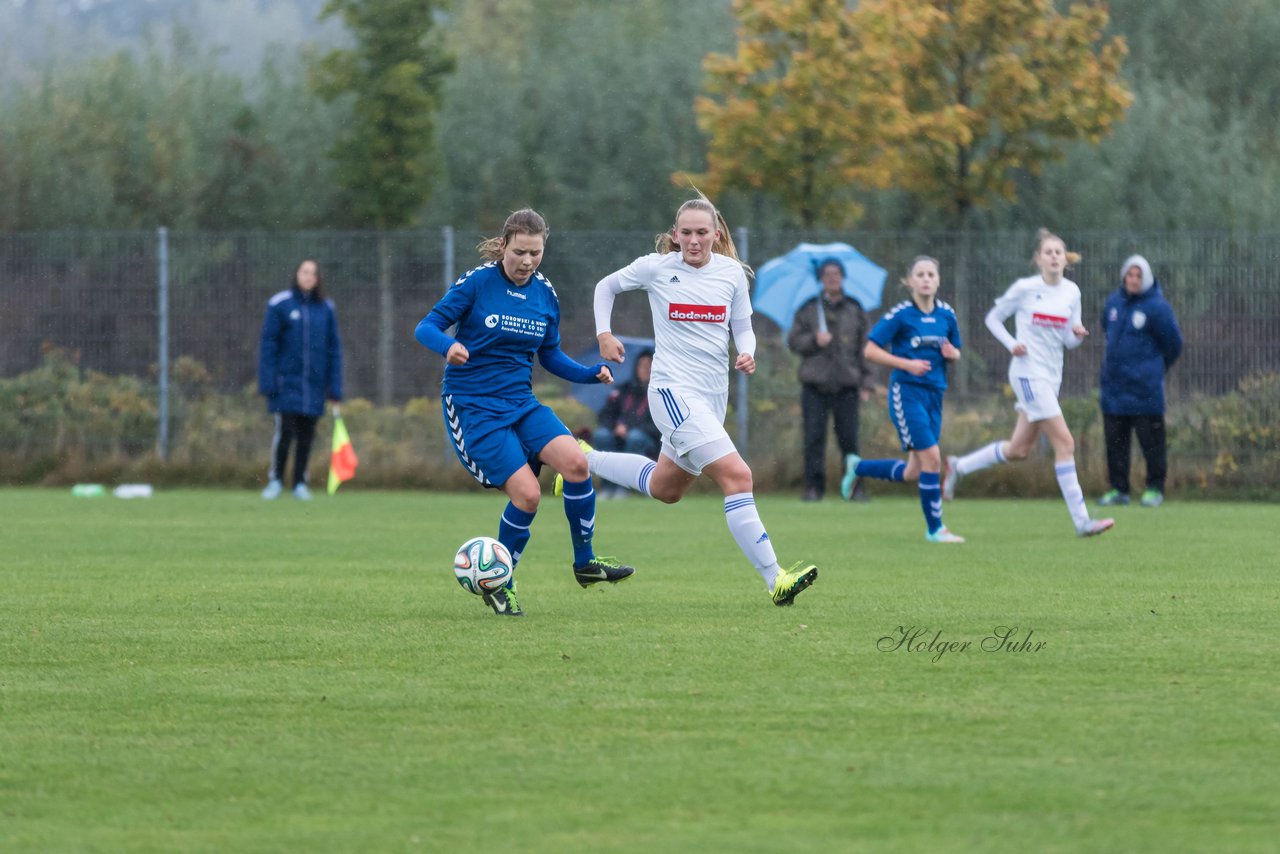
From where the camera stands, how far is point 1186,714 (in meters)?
5.79

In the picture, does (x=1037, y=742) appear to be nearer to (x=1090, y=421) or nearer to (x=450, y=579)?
(x=450, y=579)

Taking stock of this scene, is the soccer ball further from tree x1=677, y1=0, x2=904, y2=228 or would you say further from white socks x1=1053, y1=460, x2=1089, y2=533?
tree x1=677, y1=0, x2=904, y2=228

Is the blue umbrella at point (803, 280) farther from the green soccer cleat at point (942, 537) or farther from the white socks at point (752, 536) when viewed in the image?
the white socks at point (752, 536)

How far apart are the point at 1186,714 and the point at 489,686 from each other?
7.60 feet

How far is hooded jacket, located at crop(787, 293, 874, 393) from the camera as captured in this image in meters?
17.9

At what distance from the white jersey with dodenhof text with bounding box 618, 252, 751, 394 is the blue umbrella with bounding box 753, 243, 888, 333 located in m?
9.34

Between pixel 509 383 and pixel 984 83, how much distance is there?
1852cm

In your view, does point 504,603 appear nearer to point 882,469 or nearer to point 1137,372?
point 882,469

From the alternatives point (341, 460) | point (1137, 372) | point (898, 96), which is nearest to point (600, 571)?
point (1137, 372)

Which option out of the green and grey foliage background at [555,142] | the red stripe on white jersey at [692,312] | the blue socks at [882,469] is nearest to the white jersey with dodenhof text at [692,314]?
the red stripe on white jersey at [692,312]

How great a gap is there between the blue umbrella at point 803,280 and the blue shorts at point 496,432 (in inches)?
382

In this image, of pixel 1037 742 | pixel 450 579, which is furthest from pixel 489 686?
pixel 450 579

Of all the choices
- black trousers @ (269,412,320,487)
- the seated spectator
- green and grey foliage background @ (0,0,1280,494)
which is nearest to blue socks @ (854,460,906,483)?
the seated spectator

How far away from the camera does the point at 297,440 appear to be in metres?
18.3
